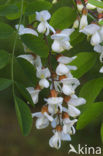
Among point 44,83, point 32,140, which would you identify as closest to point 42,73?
point 44,83

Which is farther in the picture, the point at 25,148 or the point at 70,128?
the point at 25,148

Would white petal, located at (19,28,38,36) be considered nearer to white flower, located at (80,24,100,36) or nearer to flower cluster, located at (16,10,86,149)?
flower cluster, located at (16,10,86,149)

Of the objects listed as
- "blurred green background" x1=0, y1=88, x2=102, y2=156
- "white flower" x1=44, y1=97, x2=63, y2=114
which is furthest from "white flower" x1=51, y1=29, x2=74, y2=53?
"blurred green background" x1=0, y1=88, x2=102, y2=156

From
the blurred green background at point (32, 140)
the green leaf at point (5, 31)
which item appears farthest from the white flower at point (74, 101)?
the blurred green background at point (32, 140)

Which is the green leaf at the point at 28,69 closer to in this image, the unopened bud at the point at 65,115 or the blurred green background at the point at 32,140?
the unopened bud at the point at 65,115

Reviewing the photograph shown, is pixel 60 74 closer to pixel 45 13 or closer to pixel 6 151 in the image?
pixel 45 13

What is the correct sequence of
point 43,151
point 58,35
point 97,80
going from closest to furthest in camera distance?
point 58,35 → point 97,80 → point 43,151

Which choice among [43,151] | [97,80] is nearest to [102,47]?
[97,80]
